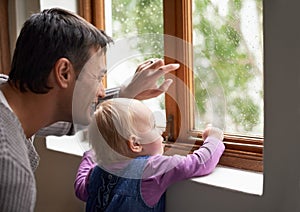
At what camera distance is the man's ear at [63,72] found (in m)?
1.04

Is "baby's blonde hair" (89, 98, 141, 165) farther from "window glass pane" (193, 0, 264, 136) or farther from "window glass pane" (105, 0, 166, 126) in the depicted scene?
"window glass pane" (193, 0, 264, 136)

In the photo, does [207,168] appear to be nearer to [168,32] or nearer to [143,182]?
[143,182]

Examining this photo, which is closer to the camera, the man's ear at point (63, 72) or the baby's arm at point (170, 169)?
the man's ear at point (63, 72)

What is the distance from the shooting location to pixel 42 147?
1.78 metres

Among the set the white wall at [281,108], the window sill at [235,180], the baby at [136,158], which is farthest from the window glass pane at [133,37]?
the white wall at [281,108]

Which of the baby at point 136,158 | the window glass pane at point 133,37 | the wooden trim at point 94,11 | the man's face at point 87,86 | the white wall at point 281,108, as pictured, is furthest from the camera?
the wooden trim at point 94,11

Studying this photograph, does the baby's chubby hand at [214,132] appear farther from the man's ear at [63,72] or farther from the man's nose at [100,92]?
the man's ear at [63,72]

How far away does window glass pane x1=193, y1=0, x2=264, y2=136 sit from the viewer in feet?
3.98

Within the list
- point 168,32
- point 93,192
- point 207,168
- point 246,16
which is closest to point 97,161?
point 93,192

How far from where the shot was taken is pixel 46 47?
1.04m

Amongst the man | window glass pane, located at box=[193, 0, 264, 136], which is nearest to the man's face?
the man

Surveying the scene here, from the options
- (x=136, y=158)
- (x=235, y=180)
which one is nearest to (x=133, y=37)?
(x=136, y=158)

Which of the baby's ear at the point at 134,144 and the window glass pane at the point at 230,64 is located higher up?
the window glass pane at the point at 230,64

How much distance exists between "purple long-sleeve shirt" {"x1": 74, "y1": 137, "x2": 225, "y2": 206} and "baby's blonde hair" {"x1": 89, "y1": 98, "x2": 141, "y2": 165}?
0.28 ft
